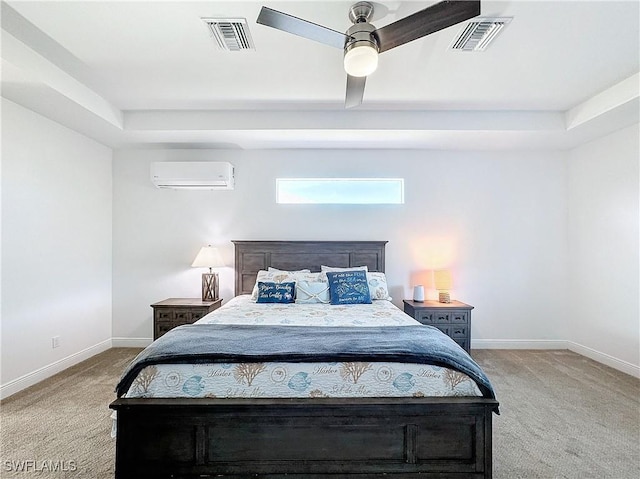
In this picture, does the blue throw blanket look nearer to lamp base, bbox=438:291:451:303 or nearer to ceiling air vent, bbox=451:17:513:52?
lamp base, bbox=438:291:451:303

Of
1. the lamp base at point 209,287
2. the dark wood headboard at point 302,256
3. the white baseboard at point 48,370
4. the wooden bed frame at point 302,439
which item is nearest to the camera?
the wooden bed frame at point 302,439

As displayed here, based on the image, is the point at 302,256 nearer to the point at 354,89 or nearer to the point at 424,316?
the point at 424,316

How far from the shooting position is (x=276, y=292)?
3494 millimetres

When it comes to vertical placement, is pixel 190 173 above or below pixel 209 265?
above

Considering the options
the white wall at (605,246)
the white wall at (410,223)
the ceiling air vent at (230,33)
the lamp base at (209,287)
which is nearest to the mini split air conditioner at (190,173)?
the white wall at (410,223)

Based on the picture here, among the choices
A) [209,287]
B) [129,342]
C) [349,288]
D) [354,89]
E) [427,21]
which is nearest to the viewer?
[427,21]

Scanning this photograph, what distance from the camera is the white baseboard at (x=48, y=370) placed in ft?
9.52

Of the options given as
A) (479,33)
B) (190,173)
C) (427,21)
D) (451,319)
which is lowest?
(451,319)

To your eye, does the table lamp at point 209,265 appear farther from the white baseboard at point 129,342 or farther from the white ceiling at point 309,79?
the white ceiling at point 309,79

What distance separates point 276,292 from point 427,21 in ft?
8.74

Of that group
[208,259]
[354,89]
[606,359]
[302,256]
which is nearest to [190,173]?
[208,259]

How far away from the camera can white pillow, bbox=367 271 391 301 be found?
12.1 feet

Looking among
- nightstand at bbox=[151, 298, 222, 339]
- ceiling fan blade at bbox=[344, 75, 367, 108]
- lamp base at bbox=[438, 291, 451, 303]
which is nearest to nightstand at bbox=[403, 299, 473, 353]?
lamp base at bbox=[438, 291, 451, 303]

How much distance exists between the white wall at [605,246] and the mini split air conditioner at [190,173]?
4.40 meters
